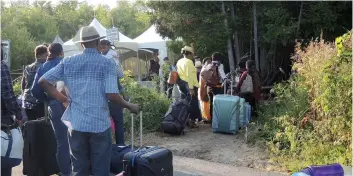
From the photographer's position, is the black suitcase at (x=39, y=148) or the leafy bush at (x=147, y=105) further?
the leafy bush at (x=147, y=105)

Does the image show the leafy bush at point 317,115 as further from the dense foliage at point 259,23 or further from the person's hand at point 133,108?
the dense foliage at point 259,23

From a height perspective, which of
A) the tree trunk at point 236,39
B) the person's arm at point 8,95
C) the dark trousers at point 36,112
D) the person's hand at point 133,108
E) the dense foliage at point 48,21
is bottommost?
the dark trousers at point 36,112

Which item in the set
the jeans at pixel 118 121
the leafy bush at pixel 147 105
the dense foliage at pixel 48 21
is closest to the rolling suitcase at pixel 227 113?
the leafy bush at pixel 147 105

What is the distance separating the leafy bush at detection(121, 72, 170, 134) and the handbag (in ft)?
14.5

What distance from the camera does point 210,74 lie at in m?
9.36

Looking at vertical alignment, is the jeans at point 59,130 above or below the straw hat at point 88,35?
below

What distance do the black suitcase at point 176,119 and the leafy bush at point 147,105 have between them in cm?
49

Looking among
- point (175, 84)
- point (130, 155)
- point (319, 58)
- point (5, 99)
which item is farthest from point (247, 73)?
point (5, 99)

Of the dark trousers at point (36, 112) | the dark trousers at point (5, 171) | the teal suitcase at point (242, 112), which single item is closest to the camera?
the dark trousers at point (5, 171)

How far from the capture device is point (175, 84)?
931cm

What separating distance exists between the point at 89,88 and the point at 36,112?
6.68 feet

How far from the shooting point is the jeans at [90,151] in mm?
4105

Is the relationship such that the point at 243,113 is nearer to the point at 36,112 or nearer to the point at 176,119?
the point at 176,119

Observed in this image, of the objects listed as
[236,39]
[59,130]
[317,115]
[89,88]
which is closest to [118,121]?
[59,130]
